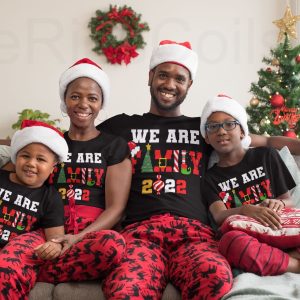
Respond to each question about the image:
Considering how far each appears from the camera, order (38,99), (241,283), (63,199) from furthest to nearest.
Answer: (38,99), (63,199), (241,283)

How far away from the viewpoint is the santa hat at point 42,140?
182 centimetres

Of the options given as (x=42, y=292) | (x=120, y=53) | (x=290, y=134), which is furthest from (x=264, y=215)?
(x=120, y=53)

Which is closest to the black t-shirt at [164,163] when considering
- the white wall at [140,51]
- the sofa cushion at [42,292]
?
the sofa cushion at [42,292]

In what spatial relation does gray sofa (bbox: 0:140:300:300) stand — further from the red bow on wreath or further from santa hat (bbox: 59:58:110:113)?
the red bow on wreath

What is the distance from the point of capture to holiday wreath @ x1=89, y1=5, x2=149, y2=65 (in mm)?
4688

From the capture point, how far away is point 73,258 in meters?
1.49

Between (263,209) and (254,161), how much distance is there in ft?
1.01

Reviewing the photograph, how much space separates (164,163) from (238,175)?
0.30 meters

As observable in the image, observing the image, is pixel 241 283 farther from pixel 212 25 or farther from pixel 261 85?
pixel 212 25

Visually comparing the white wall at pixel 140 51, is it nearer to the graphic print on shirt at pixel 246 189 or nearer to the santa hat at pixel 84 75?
the santa hat at pixel 84 75

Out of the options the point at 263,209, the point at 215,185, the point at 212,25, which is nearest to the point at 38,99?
the point at 212,25

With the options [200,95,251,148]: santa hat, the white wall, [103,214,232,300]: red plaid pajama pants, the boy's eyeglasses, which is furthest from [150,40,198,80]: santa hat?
the white wall

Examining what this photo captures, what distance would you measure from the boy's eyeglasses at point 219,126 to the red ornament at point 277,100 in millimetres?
1252

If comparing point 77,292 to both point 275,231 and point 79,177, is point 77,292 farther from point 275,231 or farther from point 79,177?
point 275,231
